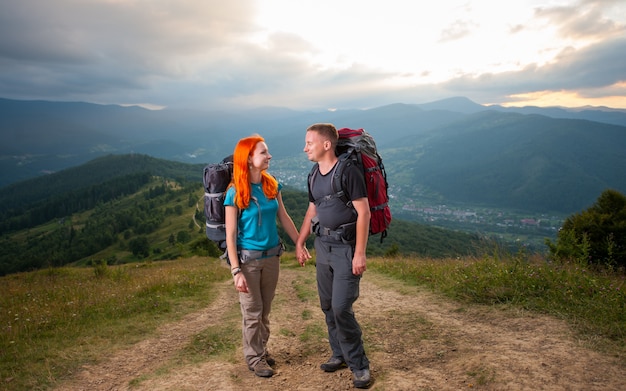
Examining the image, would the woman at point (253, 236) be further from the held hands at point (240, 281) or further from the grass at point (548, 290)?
the grass at point (548, 290)

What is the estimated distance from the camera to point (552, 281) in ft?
22.7

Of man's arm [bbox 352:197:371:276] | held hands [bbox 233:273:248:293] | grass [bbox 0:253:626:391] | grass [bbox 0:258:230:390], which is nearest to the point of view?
man's arm [bbox 352:197:371:276]

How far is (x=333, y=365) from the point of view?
484 centimetres

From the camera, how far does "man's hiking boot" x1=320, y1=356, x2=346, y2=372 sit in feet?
15.9

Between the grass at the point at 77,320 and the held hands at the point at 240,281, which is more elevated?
the held hands at the point at 240,281

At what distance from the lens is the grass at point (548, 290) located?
5.29 m

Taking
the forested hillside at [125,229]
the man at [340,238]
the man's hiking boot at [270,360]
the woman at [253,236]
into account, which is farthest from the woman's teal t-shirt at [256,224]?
the forested hillside at [125,229]

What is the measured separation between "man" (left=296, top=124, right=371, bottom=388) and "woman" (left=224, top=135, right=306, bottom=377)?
62cm

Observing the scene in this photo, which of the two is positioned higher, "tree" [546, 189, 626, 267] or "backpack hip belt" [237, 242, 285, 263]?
"backpack hip belt" [237, 242, 285, 263]

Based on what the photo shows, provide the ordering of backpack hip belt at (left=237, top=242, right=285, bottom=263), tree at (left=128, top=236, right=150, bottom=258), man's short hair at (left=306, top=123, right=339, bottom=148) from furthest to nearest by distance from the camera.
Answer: tree at (left=128, top=236, right=150, bottom=258) < backpack hip belt at (left=237, top=242, right=285, bottom=263) < man's short hair at (left=306, top=123, right=339, bottom=148)

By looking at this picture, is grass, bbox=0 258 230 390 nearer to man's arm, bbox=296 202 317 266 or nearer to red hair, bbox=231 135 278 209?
red hair, bbox=231 135 278 209

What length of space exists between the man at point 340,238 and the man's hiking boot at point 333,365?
16.5 inches

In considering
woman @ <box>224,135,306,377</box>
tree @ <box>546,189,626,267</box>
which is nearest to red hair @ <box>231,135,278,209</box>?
woman @ <box>224,135,306,377</box>

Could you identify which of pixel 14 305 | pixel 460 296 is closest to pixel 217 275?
pixel 14 305
